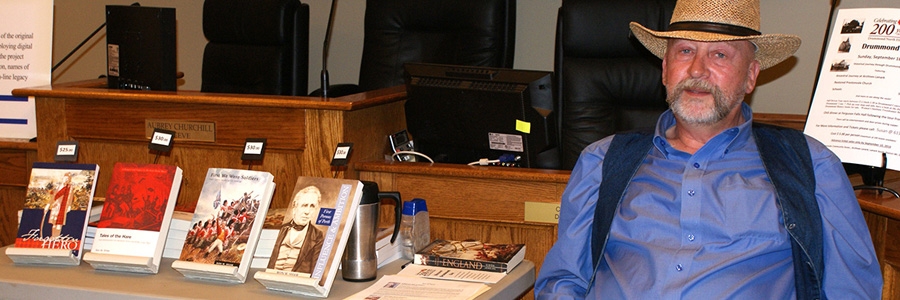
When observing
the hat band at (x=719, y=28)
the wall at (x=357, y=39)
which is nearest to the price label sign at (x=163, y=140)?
the hat band at (x=719, y=28)

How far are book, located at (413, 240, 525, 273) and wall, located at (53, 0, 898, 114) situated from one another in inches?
85.7

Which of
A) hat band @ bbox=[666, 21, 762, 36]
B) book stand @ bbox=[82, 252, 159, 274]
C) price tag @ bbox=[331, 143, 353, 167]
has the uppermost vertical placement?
hat band @ bbox=[666, 21, 762, 36]

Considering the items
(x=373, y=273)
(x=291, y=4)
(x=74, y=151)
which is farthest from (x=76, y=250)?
(x=291, y=4)

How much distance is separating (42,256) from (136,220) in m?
0.22

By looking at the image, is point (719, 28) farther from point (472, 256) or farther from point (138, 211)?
point (138, 211)

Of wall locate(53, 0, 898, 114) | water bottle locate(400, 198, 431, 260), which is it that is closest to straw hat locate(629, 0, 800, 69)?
water bottle locate(400, 198, 431, 260)

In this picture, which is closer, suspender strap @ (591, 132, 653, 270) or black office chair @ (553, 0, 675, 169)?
suspender strap @ (591, 132, 653, 270)

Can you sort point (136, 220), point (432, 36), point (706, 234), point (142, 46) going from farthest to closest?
point (432, 36)
point (142, 46)
point (136, 220)
point (706, 234)

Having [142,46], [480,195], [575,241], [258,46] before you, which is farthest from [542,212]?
[258,46]

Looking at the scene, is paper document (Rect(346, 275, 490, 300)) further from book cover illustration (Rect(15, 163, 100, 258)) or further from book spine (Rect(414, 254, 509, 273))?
book cover illustration (Rect(15, 163, 100, 258))

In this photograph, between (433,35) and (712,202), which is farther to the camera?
(433,35)

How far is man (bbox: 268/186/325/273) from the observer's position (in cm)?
175

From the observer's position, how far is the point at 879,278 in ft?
5.77

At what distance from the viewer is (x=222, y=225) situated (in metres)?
1.86
